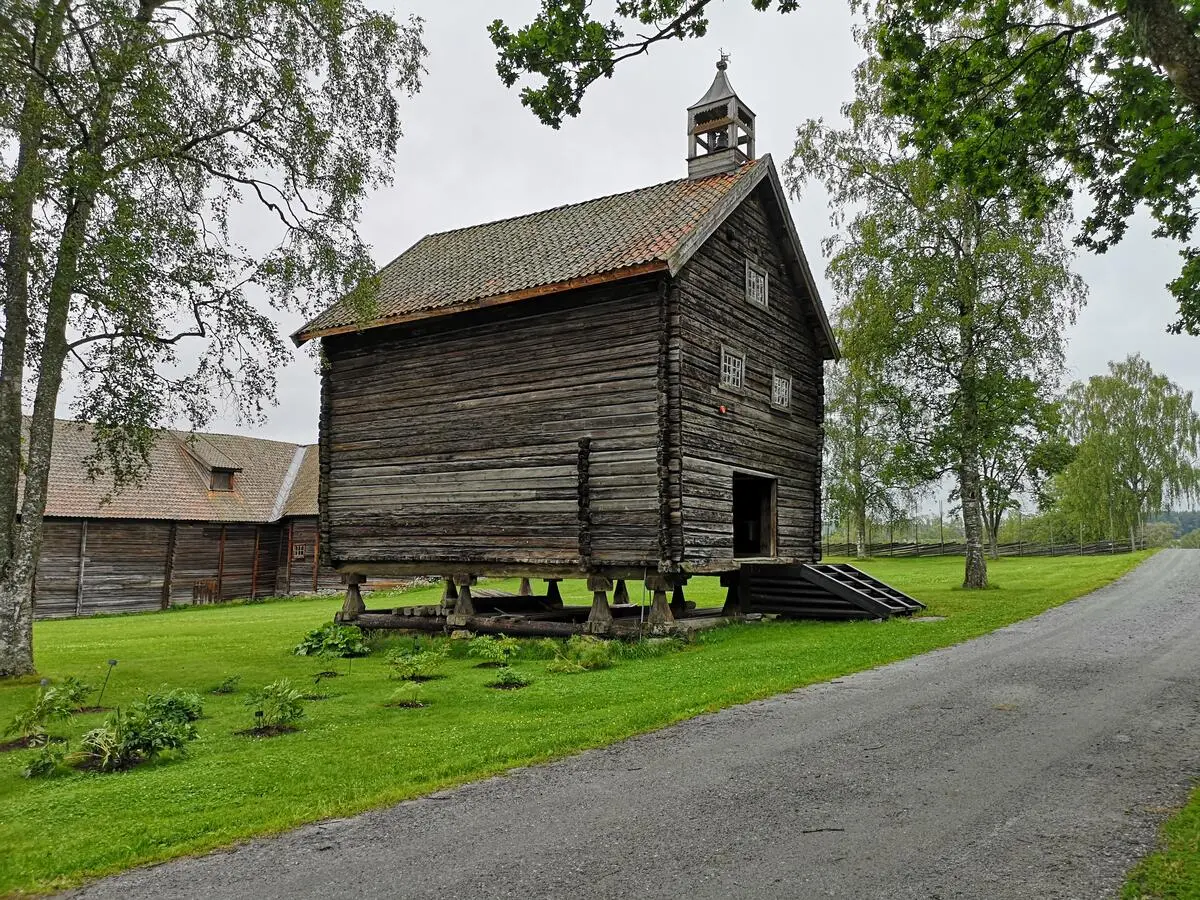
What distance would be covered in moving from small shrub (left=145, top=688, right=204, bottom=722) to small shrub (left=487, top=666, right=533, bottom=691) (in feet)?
14.1

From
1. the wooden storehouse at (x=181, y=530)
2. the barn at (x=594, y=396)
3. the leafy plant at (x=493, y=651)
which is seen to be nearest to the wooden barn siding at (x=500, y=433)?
the barn at (x=594, y=396)

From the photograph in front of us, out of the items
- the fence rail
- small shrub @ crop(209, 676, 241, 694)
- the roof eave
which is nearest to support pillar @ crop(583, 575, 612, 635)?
the roof eave

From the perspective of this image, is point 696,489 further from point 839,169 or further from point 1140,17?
point 839,169

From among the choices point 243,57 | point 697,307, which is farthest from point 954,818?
point 243,57

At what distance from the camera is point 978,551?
91.8 ft

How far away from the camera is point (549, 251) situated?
19.6m

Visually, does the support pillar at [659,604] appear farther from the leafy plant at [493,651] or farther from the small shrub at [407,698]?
the small shrub at [407,698]

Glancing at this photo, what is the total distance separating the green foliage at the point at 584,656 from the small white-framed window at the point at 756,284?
367 inches

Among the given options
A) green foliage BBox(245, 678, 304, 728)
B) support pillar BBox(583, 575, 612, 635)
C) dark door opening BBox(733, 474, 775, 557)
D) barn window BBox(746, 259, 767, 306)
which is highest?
barn window BBox(746, 259, 767, 306)

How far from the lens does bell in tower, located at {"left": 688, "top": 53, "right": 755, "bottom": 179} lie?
2138 centimetres

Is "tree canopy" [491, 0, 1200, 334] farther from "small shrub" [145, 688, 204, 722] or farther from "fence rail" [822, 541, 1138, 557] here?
"fence rail" [822, 541, 1138, 557]

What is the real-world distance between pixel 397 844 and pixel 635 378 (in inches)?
477

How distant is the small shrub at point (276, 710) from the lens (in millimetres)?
9781

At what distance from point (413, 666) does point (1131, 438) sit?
196 ft
